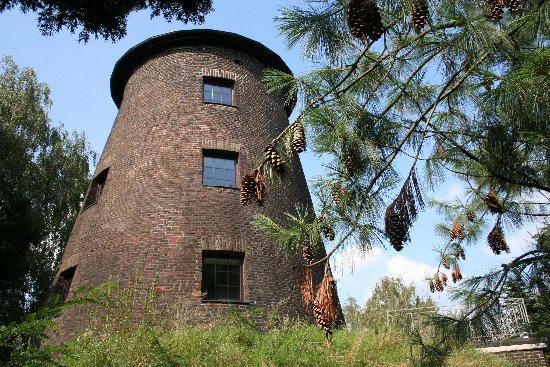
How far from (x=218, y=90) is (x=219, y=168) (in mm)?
2384

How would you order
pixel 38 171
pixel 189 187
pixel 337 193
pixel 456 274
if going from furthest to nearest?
1. pixel 38 171
2. pixel 189 187
3. pixel 456 274
4. pixel 337 193

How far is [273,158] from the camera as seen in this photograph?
3.32 meters

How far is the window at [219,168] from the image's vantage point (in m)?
10.4

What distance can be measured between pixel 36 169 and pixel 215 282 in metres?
12.9

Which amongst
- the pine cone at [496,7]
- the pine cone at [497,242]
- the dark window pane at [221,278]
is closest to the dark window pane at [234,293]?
the dark window pane at [221,278]

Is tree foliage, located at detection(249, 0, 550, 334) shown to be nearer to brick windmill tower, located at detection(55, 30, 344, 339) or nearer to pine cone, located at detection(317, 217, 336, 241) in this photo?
pine cone, located at detection(317, 217, 336, 241)

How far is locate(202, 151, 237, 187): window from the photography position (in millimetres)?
10406

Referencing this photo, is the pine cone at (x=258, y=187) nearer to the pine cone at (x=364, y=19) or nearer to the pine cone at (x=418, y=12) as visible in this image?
the pine cone at (x=364, y=19)

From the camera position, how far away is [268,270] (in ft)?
31.2

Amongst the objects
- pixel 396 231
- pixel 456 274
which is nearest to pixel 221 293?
pixel 456 274

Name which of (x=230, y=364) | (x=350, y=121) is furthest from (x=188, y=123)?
(x=350, y=121)

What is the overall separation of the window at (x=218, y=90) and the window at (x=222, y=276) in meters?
4.08

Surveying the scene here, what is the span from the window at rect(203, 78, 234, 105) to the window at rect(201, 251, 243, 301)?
408 cm

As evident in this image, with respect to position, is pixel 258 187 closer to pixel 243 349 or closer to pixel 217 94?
pixel 243 349
